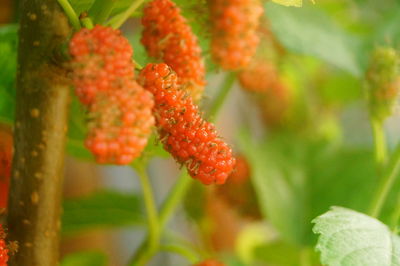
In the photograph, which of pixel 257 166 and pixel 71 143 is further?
pixel 257 166


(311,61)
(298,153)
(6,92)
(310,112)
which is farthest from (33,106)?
(311,61)

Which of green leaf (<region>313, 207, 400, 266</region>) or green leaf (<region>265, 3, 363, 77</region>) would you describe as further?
green leaf (<region>265, 3, 363, 77</region>)

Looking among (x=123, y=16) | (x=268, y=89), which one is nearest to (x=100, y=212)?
(x=268, y=89)

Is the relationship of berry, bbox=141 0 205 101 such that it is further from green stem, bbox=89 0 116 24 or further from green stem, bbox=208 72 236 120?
green stem, bbox=208 72 236 120

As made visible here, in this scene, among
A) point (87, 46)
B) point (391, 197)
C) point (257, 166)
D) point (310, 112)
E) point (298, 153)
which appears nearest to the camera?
point (87, 46)

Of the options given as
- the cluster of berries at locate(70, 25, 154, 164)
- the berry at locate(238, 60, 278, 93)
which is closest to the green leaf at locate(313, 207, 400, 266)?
the cluster of berries at locate(70, 25, 154, 164)

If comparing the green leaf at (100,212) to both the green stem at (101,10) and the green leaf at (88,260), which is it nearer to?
the green leaf at (88,260)

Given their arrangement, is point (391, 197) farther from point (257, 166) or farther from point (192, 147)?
point (192, 147)
